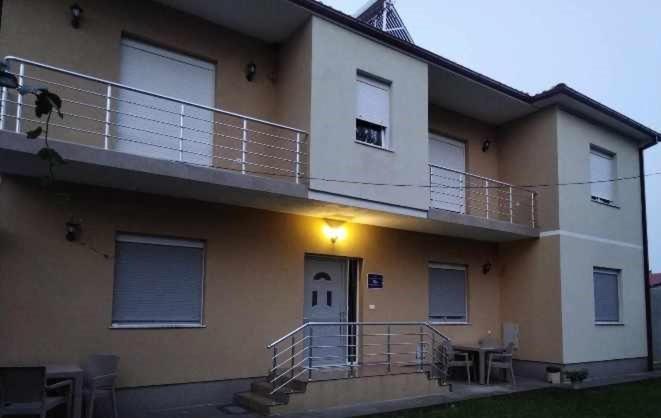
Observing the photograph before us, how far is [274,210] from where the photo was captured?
1052 cm

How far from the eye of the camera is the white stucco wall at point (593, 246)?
529 inches

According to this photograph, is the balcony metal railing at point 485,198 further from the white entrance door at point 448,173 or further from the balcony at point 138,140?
the balcony at point 138,140

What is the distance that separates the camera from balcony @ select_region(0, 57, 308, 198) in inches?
299

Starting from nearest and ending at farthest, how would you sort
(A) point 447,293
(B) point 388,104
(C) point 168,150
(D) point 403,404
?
(C) point 168,150 → (D) point 403,404 → (B) point 388,104 → (A) point 447,293

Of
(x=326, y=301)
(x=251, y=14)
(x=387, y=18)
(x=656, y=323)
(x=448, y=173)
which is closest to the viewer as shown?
(x=251, y=14)

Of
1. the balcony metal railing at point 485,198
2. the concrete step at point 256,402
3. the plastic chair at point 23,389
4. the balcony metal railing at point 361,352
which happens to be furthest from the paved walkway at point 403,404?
the balcony metal railing at point 485,198

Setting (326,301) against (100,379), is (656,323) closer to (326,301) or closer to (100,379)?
(326,301)

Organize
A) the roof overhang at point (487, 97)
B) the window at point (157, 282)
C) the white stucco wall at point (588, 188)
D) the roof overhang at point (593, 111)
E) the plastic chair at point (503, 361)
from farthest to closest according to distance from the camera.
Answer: the white stucco wall at point (588, 188) → the roof overhang at point (593, 111) → the plastic chair at point (503, 361) → the roof overhang at point (487, 97) → the window at point (157, 282)

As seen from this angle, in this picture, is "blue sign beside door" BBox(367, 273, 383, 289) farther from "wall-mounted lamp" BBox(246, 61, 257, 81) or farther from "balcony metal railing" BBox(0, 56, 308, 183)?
"wall-mounted lamp" BBox(246, 61, 257, 81)

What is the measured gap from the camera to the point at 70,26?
8.77m

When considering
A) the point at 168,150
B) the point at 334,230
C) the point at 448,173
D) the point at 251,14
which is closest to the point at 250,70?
the point at 251,14

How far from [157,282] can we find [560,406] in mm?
7068

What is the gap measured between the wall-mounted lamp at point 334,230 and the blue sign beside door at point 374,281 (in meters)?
1.06

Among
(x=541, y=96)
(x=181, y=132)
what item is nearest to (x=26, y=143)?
(x=181, y=132)
